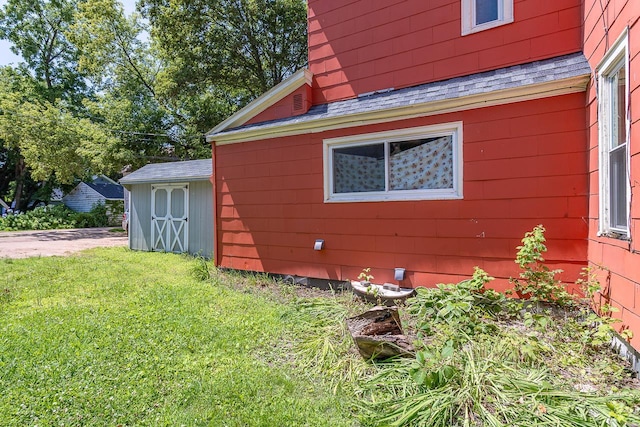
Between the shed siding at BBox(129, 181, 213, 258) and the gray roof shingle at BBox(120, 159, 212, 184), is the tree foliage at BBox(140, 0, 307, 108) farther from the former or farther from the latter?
the shed siding at BBox(129, 181, 213, 258)

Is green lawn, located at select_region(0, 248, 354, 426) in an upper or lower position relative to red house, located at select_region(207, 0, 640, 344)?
lower

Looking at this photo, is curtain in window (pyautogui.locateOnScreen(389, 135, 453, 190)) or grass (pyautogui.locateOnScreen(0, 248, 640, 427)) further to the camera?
curtain in window (pyautogui.locateOnScreen(389, 135, 453, 190))

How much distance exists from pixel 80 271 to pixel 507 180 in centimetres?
772

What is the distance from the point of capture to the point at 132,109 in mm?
16281

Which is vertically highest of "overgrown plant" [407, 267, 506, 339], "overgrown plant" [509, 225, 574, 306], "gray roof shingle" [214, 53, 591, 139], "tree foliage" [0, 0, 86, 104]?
"tree foliage" [0, 0, 86, 104]

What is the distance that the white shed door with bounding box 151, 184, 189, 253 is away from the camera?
10.2 m

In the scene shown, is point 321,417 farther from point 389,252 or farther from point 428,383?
point 389,252

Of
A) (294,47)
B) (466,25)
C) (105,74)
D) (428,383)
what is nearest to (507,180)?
(466,25)

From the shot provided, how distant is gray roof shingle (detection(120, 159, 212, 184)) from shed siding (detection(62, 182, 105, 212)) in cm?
1794

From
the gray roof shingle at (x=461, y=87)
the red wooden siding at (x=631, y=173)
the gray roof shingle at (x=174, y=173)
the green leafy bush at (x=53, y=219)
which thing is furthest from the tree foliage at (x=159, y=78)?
the red wooden siding at (x=631, y=173)

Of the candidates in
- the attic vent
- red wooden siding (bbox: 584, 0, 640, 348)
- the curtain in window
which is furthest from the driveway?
red wooden siding (bbox: 584, 0, 640, 348)

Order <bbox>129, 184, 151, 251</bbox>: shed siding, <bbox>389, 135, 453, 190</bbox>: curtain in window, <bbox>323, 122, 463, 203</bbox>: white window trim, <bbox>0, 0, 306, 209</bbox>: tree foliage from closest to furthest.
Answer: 1. <bbox>323, 122, 463, 203</bbox>: white window trim
2. <bbox>389, 135, 453, 190</bbox>: curtain in window
3. <bbox>129, 184, 151, 251</bbox>: shed siding
4. <bbox>0, 0, 306, 209</bbox>: tree foliage

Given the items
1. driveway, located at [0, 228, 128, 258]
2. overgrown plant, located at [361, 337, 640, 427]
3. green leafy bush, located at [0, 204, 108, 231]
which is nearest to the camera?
overgrown plant, located at [361, 337, 640, 427]

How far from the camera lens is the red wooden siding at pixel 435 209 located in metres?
3.87
